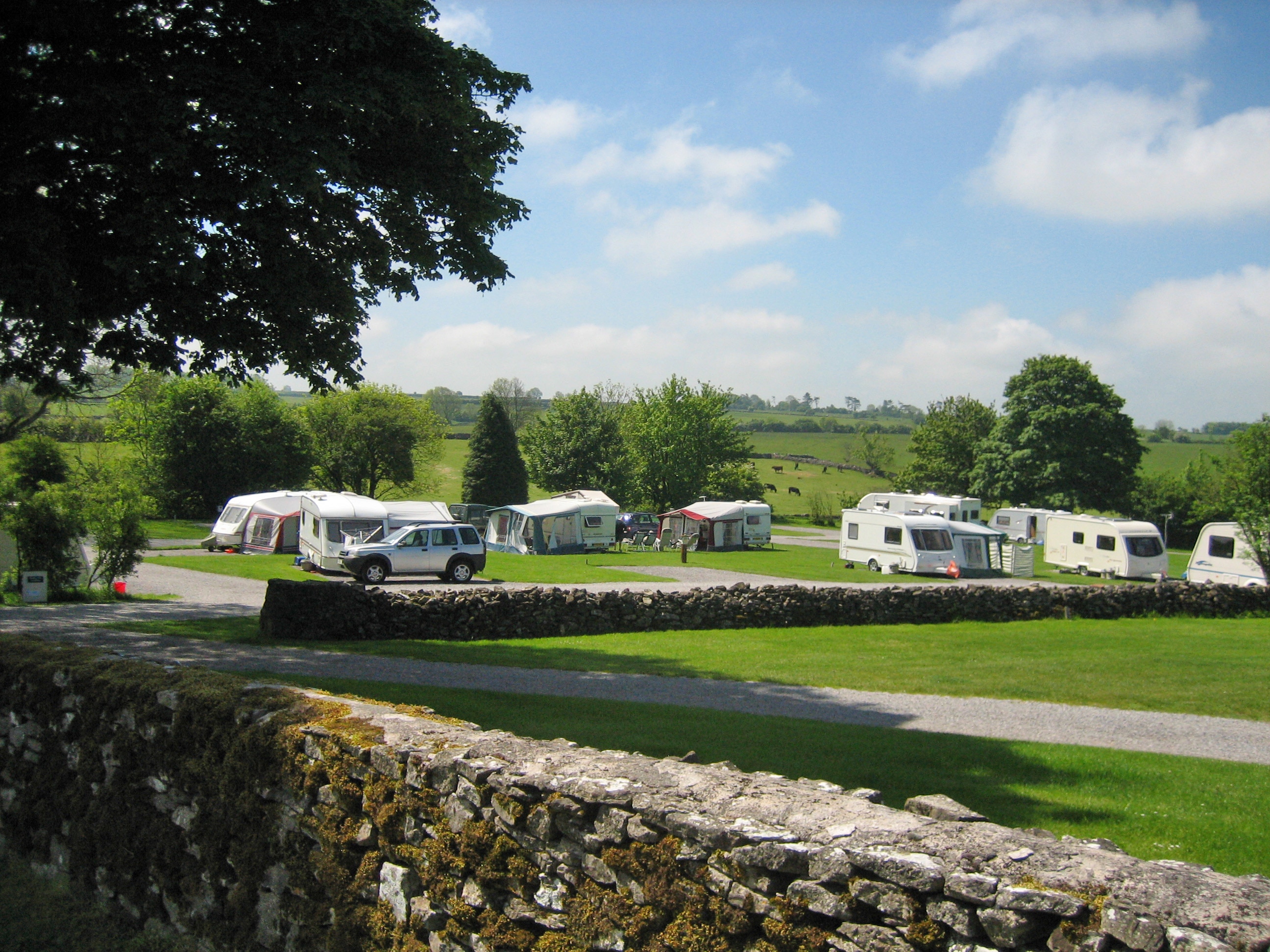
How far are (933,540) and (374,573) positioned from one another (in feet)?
63.6

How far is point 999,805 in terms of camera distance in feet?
22.1

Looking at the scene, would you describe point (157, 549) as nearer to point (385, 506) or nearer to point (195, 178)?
point (385, 506)

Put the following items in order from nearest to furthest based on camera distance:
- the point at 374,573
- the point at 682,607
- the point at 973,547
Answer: the point at 682,607, the point at 374,573, the point at 973,547

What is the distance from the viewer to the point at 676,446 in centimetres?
6356

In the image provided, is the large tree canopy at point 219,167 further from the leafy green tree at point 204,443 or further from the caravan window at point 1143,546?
the leafy green tree at point 204,443

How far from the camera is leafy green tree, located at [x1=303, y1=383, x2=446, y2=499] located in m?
57.3

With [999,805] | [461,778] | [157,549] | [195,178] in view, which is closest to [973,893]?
[461,778]

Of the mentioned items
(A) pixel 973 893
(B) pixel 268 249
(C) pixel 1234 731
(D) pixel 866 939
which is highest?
(B) pixel 268 249

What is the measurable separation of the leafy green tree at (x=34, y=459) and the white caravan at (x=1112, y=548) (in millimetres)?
36527

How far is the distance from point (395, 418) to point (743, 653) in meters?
46.3

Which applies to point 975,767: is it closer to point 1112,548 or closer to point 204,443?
point 1112,548

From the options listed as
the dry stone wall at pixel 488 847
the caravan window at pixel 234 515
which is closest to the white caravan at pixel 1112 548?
the caravan window at pixel 234 515

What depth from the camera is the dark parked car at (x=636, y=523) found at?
47375mm

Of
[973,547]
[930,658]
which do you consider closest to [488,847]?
[930,658]
